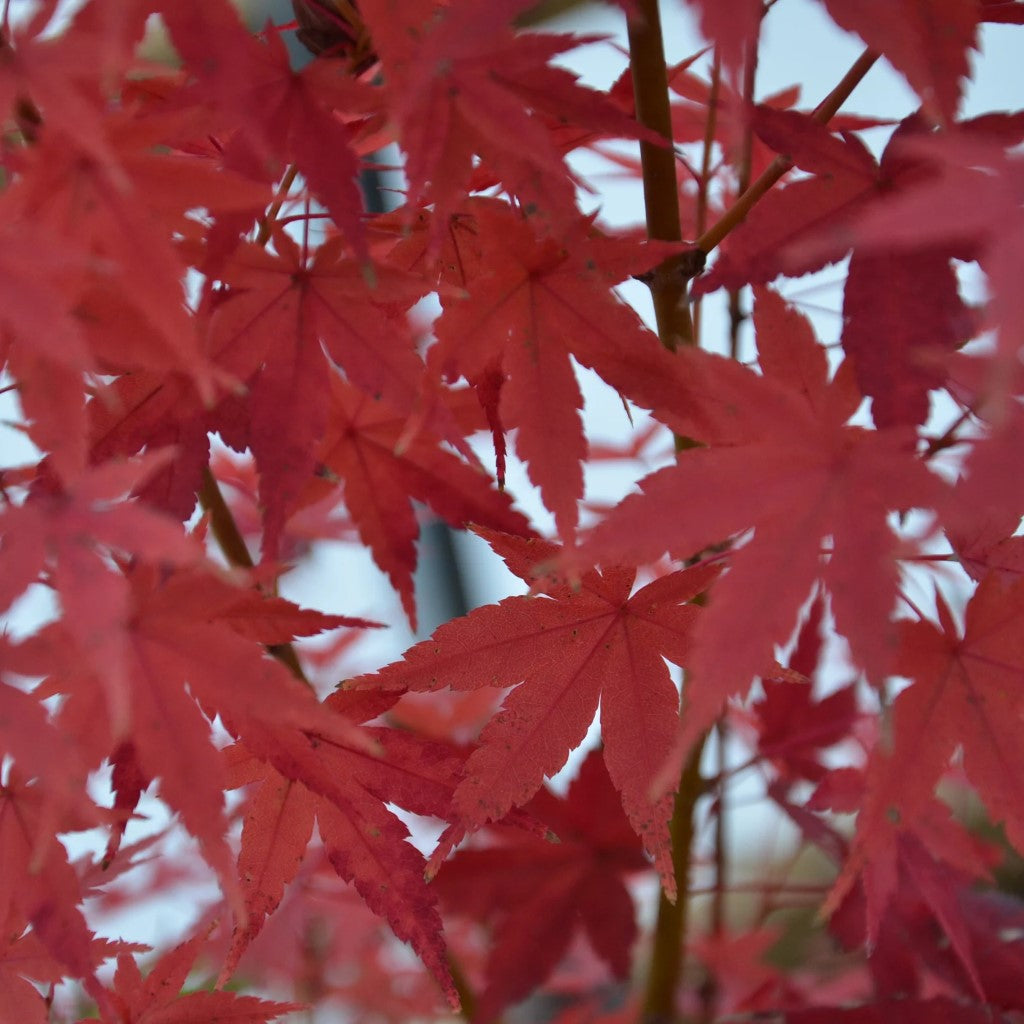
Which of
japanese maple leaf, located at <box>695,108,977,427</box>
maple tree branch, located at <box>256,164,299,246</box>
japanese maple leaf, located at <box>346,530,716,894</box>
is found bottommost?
japanese maple leaf, located at <box>346,530,716,894</box>

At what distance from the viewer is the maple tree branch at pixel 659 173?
48 centimetres

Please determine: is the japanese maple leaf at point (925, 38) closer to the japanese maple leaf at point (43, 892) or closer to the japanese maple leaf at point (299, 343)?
the japanese maple leaf at point (299, 343)

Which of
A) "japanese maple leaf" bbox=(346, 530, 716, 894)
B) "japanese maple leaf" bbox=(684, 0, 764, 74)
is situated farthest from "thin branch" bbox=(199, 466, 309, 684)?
"japanese maple leaf" bbox=(684, 0, 764, 74)

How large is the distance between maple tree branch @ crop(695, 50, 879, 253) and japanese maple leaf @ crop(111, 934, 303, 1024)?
17.2 inches

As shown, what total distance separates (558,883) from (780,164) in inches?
21.8

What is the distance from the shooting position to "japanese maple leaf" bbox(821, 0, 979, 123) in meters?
0.36

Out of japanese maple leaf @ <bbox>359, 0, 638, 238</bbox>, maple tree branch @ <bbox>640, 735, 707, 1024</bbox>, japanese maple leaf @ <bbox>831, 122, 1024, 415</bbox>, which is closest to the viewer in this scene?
japanese maple leaf @ <bbox>831, 122, 1024, 415</bbox>

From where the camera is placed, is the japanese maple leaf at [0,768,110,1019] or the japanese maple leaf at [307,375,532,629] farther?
the japanese maple leaf at [307,375,532,629]

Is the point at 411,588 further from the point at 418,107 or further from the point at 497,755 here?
the point at 418,107

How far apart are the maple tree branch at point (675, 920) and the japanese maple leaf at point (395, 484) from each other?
205 mm

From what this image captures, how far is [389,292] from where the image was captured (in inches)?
16.6

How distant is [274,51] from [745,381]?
241 millimetres

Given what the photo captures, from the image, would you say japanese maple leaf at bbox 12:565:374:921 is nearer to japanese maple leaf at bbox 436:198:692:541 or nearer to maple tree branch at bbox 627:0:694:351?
japanese maple leaf at bbox 436:198:692:541

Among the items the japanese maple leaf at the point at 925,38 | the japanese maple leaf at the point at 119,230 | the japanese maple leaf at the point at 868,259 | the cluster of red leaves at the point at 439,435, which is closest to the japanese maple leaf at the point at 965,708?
the cluster of red leaves at the point at 439,435
